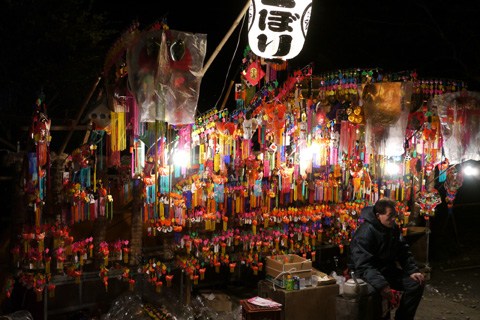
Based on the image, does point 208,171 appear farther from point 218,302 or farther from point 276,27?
point 276,27

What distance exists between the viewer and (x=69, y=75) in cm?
1046

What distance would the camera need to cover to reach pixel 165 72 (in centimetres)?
516

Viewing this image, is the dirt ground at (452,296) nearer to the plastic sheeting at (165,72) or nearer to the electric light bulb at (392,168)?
the electric light bulb at (392,168)

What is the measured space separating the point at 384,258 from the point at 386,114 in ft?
10.1

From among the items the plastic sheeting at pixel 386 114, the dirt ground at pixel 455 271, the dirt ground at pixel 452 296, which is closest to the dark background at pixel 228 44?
the dirt ground at pixel 455 271

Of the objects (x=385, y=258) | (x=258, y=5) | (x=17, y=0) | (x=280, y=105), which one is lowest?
(x=385, y=258)

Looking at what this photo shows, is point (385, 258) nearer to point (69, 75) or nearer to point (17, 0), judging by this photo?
point (69, 75)

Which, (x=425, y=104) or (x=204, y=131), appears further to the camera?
(x=425, y=104)

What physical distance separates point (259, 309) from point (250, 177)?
2.93 meters

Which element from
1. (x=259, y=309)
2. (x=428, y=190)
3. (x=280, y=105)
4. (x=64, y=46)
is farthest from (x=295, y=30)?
(x=64, y=46)

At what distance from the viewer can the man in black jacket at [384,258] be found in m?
5.05

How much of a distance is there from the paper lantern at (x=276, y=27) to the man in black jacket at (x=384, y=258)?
104 inches

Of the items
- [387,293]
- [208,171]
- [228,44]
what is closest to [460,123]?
[387,293]

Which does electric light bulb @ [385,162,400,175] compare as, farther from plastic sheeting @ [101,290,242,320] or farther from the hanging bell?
the hanging bell
